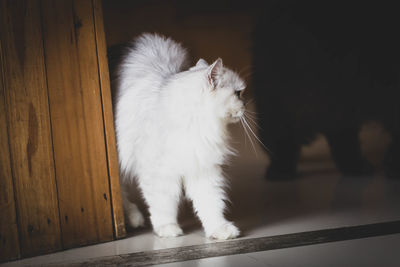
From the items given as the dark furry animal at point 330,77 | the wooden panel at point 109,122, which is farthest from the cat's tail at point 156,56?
the dark furry animal at point 330,77

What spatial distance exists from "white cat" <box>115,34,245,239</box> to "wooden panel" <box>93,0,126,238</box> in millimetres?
107

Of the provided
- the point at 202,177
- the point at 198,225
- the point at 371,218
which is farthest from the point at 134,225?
the point at 371,218

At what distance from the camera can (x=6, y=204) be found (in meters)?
1.50

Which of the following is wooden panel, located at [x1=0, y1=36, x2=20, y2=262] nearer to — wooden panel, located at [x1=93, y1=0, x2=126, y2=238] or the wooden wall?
the wooden wall

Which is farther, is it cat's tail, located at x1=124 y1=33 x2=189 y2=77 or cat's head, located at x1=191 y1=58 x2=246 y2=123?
cat's tail, located at x1=124 y1=33 x2=189 y2=77

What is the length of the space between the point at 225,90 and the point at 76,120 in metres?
0.54

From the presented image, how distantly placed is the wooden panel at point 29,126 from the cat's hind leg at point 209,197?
1.67 ft

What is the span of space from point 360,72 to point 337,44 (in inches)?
8.3

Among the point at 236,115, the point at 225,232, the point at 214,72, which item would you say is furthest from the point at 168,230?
the point at 214,72

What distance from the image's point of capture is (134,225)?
6.08 feet

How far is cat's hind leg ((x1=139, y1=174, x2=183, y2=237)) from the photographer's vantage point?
166 centimetres

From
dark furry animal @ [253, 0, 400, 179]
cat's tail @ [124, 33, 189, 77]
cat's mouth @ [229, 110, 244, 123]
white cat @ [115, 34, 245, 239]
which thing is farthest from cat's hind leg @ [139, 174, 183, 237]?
dark furry animal @ [253, 0, 400, 179]

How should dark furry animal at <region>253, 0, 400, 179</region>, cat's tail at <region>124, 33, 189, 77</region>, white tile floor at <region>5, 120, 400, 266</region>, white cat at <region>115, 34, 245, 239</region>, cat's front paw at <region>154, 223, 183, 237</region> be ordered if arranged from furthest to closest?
1. dark furry animal at <region>253, 0, 400, 179</region>
2. cat's tail at <region>124, 33, 189, 77</region>
3. cat's front paw at <region>154, 223, 183, 237</region>
4. white cat at <region>115, 34, 245, 239</region>
5. white tile floor at <region>5, 120, 400, 266</region>

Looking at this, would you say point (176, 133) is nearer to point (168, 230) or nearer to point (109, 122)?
point (109, 122)
